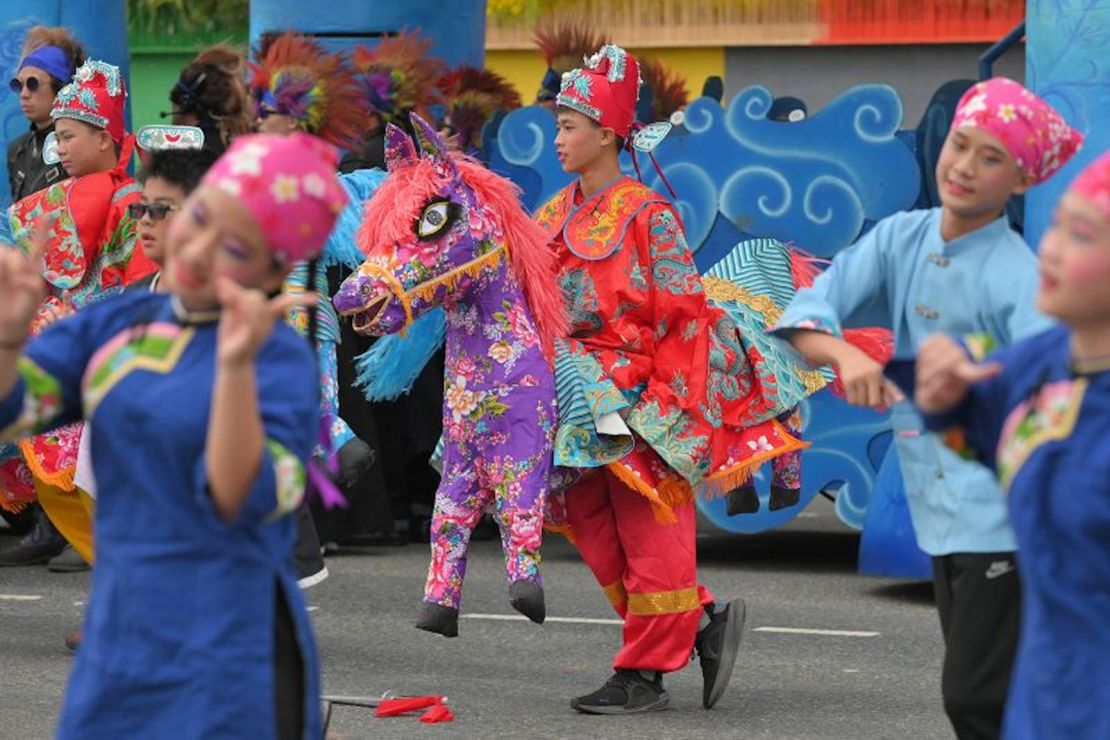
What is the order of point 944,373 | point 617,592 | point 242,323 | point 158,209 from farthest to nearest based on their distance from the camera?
point 617,592 < point 158,209 < point 944,373 < point 242,323

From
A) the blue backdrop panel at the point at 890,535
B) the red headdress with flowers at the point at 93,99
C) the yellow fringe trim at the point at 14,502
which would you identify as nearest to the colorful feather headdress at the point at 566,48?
the red headdress with flowers at the point at 93,99

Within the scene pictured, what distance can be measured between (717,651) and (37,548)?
13.2ft

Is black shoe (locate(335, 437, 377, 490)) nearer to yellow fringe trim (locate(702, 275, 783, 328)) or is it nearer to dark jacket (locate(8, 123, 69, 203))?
yellow fringe trim (locate(702, 275, 783, 328))

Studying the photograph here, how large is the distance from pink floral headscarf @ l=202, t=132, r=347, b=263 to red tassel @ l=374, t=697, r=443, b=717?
330cm

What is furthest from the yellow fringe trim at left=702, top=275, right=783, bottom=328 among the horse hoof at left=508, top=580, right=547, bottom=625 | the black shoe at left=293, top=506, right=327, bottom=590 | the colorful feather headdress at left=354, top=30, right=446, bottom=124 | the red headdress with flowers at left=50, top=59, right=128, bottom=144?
the colorful feather headdress at left=354, top=30, right=446, bottom=124

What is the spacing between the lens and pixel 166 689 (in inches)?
142

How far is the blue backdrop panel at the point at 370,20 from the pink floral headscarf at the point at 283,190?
24.9ft

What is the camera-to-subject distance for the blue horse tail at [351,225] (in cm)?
758

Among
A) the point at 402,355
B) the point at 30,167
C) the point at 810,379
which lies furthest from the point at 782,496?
the point at 30,167

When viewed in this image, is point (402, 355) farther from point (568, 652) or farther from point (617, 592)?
point (568, 652)

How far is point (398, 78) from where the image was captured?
9.85 metres

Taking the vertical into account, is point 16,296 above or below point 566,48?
below

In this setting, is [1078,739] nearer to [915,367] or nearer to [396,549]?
[915,367]

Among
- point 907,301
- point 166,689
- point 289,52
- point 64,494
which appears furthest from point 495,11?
point 166,689
